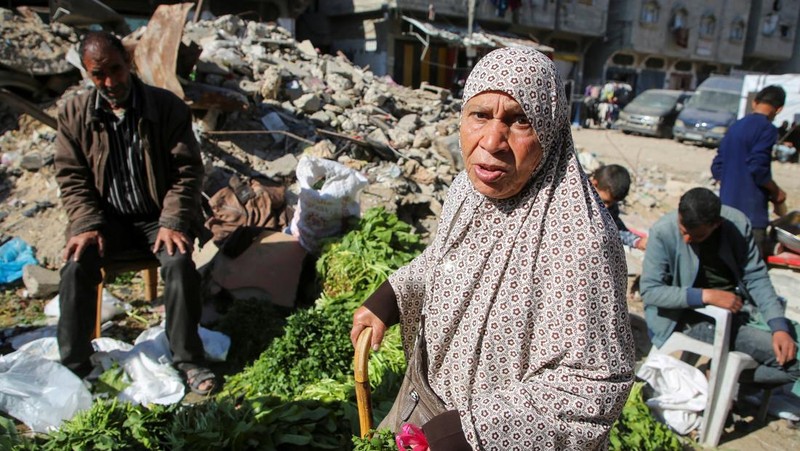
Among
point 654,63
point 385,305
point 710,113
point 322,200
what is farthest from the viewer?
point 654,63

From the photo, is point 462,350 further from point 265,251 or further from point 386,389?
point 265,251

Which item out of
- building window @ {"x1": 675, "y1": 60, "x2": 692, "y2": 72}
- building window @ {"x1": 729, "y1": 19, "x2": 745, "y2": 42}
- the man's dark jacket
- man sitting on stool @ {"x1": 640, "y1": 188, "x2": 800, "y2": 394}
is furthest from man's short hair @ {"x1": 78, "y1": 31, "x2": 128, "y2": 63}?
building window @ {"x1": 729, "y1": 19, "x2": 745, "y2": 42}

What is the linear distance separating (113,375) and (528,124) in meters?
2.68

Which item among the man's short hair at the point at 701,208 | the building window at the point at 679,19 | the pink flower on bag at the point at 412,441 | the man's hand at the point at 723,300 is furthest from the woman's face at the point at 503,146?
the building window at the point at 679,19

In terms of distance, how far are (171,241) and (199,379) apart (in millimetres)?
821

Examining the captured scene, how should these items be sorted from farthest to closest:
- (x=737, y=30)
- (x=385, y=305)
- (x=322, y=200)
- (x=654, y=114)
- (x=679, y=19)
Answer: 1. (x=737, y=30)
2. (x=679, y=19)
3. (x=654, y=114)
4. (x=322, y=200)
5. (x=385, y=305)

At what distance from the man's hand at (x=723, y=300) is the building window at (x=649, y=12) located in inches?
1244

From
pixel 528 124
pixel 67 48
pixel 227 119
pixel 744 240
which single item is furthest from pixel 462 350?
pixel 67 48

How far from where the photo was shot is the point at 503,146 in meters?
1.37

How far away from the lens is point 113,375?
9.65ft

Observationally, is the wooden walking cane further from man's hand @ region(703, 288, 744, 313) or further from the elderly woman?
man's hand @ region(703, 288, 744, 313)

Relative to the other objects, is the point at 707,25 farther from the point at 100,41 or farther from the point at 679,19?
the point at 100,41

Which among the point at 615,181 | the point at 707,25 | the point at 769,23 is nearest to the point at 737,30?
the point at 707,25

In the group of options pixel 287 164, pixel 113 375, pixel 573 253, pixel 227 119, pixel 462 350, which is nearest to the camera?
pixel 573 253
